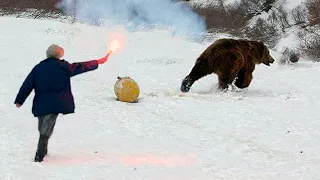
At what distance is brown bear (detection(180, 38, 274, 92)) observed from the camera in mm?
13586

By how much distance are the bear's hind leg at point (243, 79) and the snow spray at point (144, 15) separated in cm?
1647

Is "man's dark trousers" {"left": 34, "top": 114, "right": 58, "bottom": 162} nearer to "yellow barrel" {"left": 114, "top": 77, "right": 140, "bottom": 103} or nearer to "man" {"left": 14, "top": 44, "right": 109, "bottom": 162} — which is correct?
"man" {"left": 14, "top": 44, "right": 109, "bottom": 162}

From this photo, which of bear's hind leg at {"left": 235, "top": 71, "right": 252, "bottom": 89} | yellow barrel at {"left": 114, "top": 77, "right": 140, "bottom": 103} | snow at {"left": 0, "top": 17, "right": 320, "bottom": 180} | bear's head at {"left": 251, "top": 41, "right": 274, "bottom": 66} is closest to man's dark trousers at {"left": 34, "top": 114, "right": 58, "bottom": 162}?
snow at {"left": 0, "top": 17, "right": 320, "bottom": 180}

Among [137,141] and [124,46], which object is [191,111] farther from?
[124,46]

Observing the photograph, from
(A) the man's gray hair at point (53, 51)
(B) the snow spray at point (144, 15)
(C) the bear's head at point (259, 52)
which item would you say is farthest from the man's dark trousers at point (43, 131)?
(B) the snow spray at point (144, 15)

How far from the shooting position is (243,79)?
14.2 m

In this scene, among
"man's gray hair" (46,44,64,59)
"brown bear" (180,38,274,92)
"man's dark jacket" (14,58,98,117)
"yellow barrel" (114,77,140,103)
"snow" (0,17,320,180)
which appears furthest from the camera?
"brown bear" (180,38,274,92)

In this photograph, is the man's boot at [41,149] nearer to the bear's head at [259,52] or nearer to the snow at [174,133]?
the snow at [174,133]

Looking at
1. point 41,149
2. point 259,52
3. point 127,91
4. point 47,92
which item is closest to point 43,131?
point 41,149

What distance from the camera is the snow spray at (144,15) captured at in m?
31.3

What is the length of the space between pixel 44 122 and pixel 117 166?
1179mm

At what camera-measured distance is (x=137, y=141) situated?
8.51m

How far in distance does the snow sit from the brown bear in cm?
38

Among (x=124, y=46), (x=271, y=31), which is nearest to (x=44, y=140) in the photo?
(x=124, y=46)
